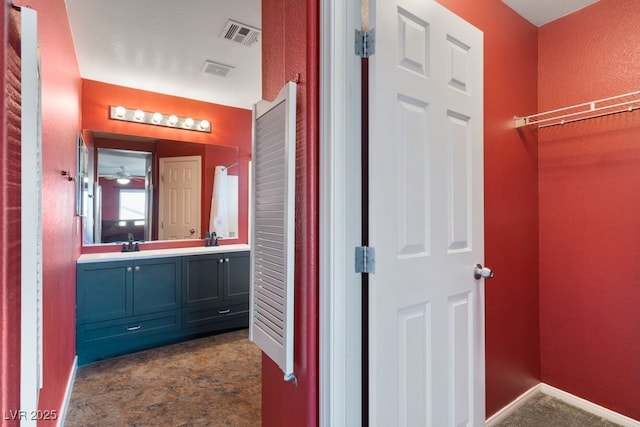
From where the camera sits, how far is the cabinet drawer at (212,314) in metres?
3.25

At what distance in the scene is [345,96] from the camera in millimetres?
1123

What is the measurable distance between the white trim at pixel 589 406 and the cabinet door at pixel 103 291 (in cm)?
333

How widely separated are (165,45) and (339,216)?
88.7 inches

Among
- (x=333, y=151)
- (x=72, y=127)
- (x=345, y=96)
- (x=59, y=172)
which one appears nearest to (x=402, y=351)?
(x=333, y=151)

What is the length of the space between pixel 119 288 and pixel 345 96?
276 centimetres

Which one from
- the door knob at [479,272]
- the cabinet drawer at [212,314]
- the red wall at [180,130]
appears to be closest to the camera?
the door knob at [479,272]

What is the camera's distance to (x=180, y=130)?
3.62 m

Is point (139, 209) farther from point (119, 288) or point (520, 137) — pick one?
point (520, 137)

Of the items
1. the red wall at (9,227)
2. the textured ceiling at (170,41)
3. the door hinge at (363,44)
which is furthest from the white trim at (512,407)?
the textured ceiling at (170,41)

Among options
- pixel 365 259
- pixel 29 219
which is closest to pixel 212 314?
pixel 365 259

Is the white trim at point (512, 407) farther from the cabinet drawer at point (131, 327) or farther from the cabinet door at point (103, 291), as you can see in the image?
the cabinet door at point (103, 291)

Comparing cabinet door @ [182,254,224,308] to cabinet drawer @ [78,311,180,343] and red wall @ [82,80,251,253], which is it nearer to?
cabinet drawer @ [78,311,180,343]

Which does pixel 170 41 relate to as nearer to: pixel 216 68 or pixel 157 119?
pixel 216 68

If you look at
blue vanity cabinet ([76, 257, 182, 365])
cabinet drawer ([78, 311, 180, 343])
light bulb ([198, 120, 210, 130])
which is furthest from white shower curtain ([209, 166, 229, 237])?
cabinet drawer ([78, 311, 180, 343])
